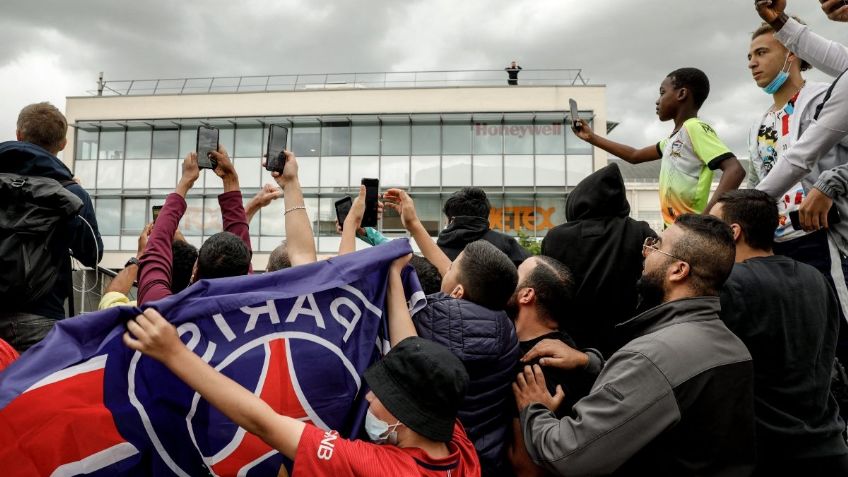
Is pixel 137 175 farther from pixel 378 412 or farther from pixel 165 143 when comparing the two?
pixel 378 412

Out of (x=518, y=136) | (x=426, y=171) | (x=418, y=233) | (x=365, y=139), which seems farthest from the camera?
(x=365, y=139)

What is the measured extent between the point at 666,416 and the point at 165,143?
1177 inches

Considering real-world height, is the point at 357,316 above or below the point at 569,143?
below

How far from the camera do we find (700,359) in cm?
230

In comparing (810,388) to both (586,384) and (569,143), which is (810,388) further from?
(569,143)

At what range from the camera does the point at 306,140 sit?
93.2 ft

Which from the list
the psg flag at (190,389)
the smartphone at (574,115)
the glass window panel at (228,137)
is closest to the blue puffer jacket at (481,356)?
the psg flag at (190,389)

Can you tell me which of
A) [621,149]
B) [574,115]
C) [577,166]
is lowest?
[621,149]

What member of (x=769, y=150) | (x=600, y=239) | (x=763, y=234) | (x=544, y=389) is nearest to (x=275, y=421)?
(x=544, y=389)

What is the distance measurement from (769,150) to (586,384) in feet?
6.82

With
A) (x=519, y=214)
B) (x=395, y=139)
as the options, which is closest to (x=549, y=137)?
(x=519, y=214)

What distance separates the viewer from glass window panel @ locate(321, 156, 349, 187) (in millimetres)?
27547

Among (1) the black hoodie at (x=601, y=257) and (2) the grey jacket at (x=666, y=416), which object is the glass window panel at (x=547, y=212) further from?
(2) the grey jacket at (x=666, y=416)

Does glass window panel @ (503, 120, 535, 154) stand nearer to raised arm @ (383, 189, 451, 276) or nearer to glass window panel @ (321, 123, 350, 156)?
glass window panel @ (321, 123, 350, 156)
